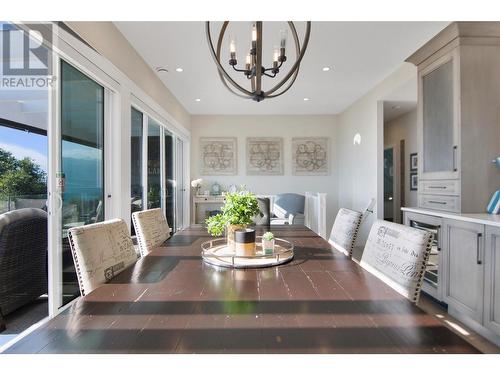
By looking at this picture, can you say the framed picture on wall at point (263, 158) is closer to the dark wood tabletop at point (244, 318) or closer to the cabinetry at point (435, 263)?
the cabinetry at point (435, 263)

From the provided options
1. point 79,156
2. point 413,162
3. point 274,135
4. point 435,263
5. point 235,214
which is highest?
point 274,135

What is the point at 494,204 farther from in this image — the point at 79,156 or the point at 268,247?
the point at 79,156

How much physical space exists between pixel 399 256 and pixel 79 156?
2358 millimetres

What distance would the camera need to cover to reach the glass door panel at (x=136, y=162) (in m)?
3.20

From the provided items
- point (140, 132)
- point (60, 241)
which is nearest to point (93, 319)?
point (60, 241)

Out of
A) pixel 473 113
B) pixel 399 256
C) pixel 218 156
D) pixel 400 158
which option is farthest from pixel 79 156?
pixel 400 158

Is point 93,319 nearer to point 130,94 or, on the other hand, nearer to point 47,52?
point 47,52

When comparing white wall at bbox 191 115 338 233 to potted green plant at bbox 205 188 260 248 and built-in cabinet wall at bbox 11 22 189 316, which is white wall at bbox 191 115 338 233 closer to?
built-in cabinet wall at bbox 11 22 189 316

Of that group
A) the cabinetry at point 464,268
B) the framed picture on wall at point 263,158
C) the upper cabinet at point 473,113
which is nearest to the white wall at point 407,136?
the framed picture on wall at point 263,158

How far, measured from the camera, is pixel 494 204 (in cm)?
226

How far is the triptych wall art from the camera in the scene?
5855 millimetres

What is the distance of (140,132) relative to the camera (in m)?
3.38

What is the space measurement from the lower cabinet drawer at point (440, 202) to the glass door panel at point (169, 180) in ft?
11.8

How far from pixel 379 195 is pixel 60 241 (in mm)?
3960
